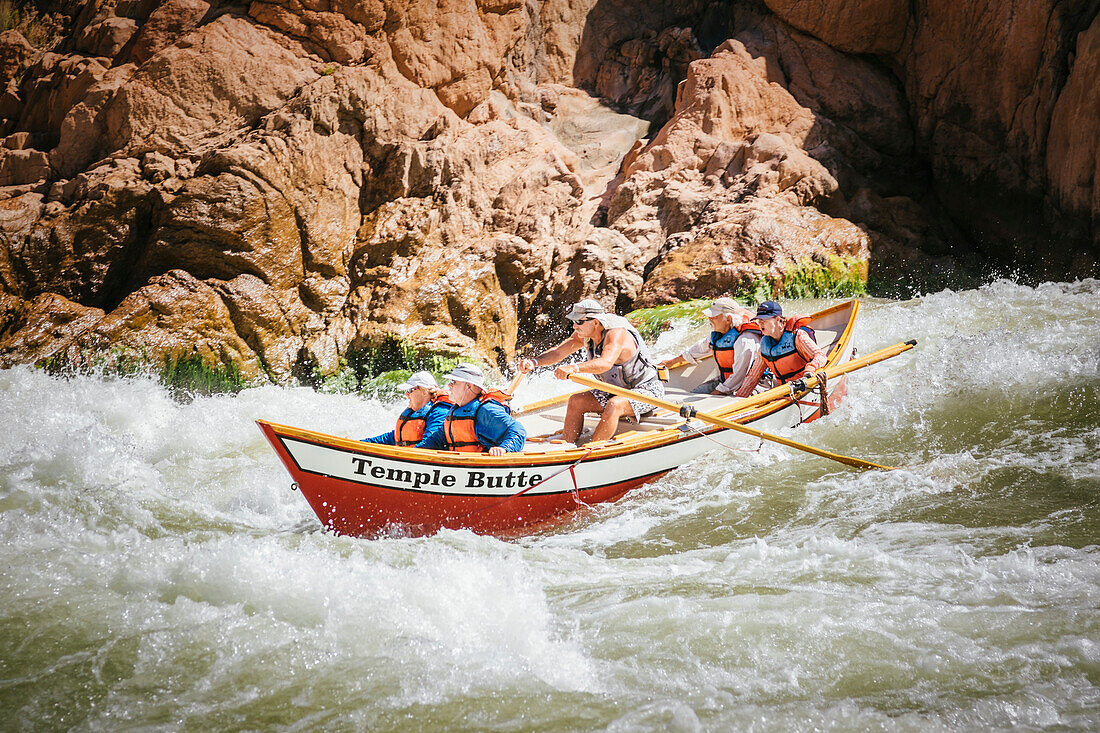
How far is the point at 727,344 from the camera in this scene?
6.71m

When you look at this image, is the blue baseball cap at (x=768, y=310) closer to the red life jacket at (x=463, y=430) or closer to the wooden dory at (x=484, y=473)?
the wooden dory at (x=484, y=473)

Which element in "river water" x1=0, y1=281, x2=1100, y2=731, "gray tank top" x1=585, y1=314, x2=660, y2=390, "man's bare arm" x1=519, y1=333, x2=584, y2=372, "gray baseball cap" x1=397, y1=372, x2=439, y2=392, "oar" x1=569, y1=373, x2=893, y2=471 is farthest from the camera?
"gray tank top" x1=585, y1=314, x2=660, y2=390

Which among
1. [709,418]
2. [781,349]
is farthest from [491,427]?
[781,349]

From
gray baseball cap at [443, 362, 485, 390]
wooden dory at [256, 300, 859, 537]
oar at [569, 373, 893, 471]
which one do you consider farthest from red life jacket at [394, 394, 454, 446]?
oar at [569, 373, 893, 471]

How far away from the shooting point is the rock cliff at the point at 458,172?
9.31 meters

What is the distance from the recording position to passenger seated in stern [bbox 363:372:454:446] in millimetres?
5048

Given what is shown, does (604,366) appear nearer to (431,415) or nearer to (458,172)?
(431,415)

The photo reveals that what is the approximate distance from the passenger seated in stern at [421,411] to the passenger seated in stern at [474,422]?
114 mm

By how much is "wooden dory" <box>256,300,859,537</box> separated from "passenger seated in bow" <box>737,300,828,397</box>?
494mm

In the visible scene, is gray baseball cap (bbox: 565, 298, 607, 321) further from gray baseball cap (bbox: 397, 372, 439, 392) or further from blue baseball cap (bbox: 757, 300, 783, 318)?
blue baseball cap (bbox: 757, 300, 783, 318)

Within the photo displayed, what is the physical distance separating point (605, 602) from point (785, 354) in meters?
3.40

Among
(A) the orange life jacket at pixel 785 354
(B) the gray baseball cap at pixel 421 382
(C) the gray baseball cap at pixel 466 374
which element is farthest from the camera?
(A) the orange life jacket at pixel 785 354

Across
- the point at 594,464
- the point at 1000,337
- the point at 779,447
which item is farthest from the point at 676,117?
the point at 594,464

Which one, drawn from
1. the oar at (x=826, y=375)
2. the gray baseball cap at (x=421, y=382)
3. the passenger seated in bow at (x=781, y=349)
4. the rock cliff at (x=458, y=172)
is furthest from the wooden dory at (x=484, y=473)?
the rock cliff at (x=458, y=172)
